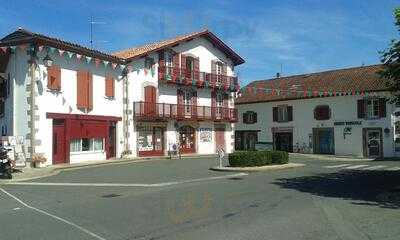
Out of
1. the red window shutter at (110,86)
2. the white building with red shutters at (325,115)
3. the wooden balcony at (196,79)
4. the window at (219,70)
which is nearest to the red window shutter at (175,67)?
the wooden balcony at (196,79)

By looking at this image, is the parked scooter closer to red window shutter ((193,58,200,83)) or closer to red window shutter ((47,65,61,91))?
red window shutter ((47,65,61,91))

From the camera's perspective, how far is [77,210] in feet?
39.8

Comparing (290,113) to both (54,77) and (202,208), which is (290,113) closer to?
(54,77)

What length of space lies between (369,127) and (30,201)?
109 feet

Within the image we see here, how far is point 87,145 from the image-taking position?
30.7 m

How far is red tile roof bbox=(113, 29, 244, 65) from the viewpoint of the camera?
116ft

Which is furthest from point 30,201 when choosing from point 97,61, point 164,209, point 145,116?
point 145,116

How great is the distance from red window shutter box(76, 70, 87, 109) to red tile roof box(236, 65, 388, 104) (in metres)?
16.6

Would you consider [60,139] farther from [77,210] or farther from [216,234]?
[216,234]

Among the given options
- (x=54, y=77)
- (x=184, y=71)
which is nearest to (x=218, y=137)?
(x=184, y=71)

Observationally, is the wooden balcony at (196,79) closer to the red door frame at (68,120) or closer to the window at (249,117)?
the red door frame at (68,120)

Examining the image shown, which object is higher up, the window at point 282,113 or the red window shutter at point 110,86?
the red window shutter at point 110,86

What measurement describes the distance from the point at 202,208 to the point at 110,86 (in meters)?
21.0

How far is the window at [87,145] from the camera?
29.7 m
